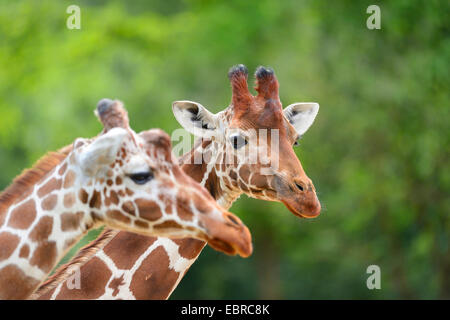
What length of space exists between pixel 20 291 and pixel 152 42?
2084 cm

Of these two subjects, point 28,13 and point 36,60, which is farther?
point 36,60

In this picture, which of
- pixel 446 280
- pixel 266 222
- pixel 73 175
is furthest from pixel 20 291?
pixel 266 222

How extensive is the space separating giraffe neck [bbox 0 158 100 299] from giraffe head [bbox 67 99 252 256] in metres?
0.10

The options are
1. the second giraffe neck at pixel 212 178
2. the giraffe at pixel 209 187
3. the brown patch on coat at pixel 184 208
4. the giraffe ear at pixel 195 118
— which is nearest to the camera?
the brown patch on coat at pixel 184 208

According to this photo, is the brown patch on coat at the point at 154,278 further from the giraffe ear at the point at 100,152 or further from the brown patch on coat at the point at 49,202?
the giraffe ear at the point at 100,152

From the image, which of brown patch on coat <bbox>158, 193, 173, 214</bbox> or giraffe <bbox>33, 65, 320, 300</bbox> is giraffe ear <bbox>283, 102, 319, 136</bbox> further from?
brown patch on coat <bbox>158, 193, 173, 214</bbox>

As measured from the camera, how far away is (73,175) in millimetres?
4617

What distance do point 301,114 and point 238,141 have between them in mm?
1054

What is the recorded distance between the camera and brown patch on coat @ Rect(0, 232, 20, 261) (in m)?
4.61

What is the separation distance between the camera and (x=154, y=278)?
19.0 feet

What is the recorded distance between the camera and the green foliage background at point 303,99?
54.7ft

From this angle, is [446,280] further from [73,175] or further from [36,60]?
[73,175]

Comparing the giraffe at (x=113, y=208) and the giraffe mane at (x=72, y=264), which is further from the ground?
the giraffe at (x=113, y=208)

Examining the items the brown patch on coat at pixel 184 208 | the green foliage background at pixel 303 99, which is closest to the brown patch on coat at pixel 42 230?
the brown patch on coat at pixel 184 208
